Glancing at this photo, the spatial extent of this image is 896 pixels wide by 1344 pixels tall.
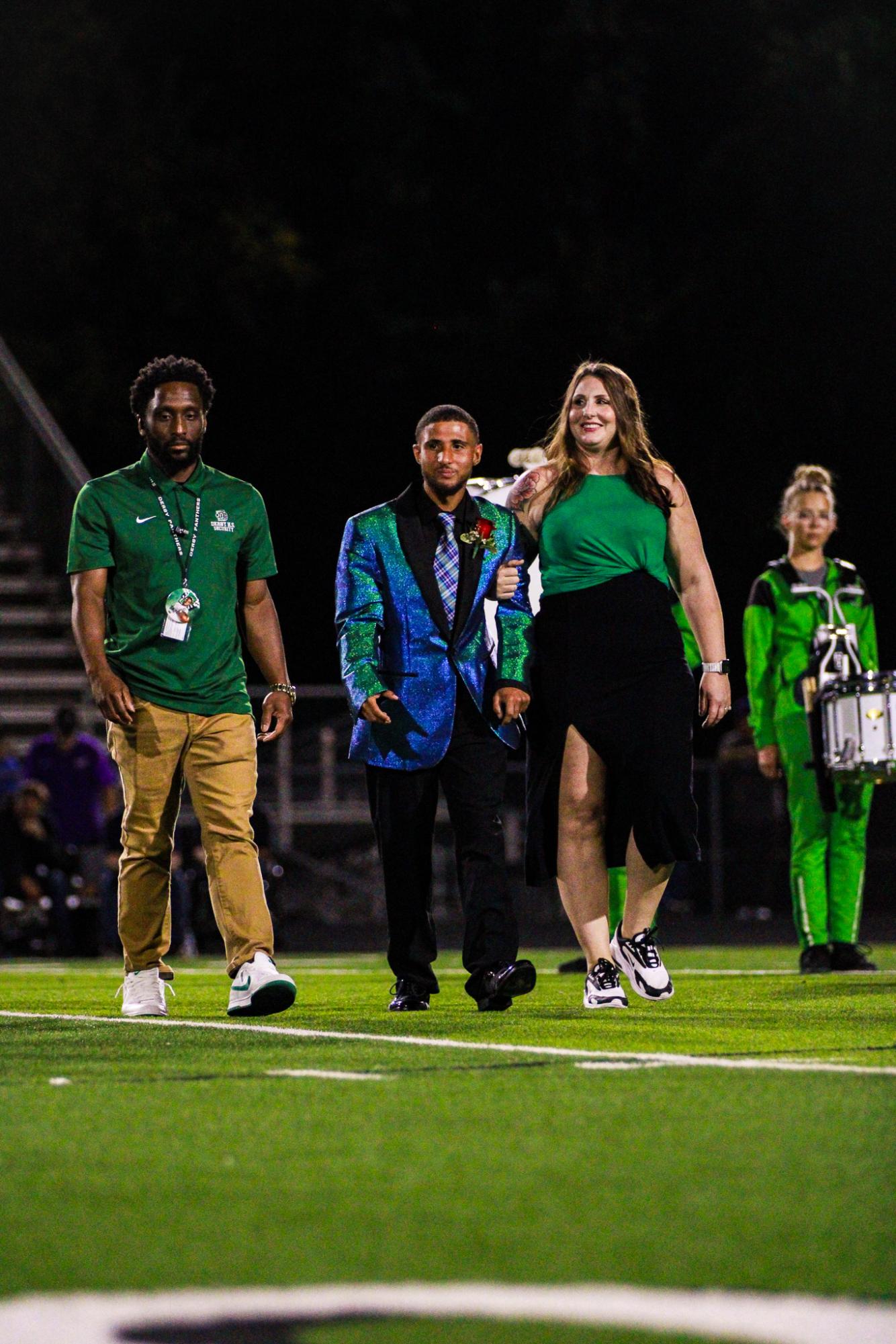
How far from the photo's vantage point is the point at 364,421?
92.0 ft

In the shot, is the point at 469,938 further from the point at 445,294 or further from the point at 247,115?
the point at 247,115

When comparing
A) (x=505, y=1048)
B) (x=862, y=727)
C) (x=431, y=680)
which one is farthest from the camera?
(x=862, y=727)

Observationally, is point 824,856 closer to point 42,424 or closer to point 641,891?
point 641,891

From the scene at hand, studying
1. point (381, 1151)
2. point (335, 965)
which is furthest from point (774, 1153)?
point (335, 965)

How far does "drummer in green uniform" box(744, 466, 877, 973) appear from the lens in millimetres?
9914

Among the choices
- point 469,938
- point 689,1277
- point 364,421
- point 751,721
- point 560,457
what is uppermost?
point 364,421

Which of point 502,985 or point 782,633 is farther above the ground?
point 782,633

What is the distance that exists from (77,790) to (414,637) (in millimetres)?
9410

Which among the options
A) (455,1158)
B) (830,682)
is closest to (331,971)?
(830,682)

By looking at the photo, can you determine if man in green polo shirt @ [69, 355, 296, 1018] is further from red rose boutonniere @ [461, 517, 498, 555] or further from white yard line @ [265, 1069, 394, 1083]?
white yard line @ [265, 1069, 394, 1083]

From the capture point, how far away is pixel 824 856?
32.8 ft

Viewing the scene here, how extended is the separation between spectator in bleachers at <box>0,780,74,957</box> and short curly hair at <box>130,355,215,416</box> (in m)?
8.76

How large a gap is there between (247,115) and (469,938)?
923 inches

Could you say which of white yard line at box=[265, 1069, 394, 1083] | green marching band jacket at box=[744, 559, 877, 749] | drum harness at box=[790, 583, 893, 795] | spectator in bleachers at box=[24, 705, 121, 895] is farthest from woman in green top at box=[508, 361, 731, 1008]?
spectator in bleachers at box=[24, 705, 121, 895]
